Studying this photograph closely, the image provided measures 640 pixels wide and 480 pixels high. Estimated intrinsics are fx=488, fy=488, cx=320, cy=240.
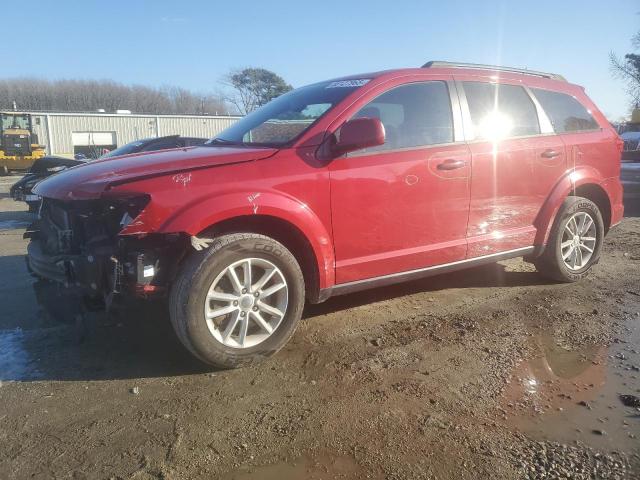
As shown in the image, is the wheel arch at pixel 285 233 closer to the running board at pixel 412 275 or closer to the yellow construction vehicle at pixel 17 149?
the running board at pixel 412 275

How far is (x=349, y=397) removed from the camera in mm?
2723

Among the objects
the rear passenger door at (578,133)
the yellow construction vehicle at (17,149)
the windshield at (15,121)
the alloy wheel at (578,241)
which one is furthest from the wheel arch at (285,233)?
the windshield at (15,121)

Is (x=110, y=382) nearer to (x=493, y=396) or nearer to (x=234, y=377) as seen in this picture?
(x=234, y=377)

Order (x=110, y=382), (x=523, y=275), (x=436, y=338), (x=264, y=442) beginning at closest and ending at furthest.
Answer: (x=264, y=442)
(x=110, y=382)
(x=436, y=338)
(x=523, y=275)

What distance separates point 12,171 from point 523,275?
94.6 feet

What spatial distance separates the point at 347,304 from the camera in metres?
4.28

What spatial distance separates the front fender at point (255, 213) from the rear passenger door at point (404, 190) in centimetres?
12

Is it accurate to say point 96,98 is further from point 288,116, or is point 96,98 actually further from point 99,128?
point 288,116

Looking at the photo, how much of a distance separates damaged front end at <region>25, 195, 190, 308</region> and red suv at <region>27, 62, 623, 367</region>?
0.4 inches

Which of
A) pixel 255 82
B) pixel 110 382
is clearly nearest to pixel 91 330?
pixel 110 382

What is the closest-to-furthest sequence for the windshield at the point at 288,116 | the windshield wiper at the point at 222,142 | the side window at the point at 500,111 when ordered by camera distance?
1. the windshield at the point at 288,116
2. the windshield wiper at the point at 222,142
3. the side window at the point at 500,111

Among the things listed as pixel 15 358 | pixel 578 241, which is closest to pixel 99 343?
pixel 15 358

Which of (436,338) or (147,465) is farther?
(436,338)

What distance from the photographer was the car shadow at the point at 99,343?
3059 millimetres
